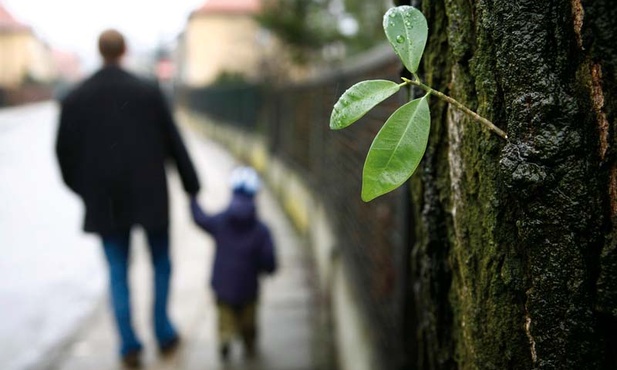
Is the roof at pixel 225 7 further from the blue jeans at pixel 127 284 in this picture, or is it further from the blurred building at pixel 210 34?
the blue jeans at pixel 127 284

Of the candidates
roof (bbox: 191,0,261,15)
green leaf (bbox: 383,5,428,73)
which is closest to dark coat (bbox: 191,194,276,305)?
green leaf (bbox: 383,5,428,73)

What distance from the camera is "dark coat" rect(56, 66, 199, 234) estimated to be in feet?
11.9

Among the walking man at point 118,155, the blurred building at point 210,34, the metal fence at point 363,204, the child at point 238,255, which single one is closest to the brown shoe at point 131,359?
the walking man at point 118,155

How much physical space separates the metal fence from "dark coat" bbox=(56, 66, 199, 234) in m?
1.21

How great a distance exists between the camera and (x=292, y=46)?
858 inches

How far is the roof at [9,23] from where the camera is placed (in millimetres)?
54809

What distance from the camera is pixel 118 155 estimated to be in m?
3.70

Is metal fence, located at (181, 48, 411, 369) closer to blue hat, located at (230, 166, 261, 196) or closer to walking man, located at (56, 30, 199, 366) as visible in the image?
blue hat, located at (230, 166, 261, 196)

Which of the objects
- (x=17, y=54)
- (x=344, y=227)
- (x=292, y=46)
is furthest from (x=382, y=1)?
(x=17, y=54)

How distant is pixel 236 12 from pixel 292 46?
3117 centimetres

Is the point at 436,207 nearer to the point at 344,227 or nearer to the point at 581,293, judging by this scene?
the point at 581,293

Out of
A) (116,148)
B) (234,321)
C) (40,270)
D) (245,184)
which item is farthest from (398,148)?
(40,270)

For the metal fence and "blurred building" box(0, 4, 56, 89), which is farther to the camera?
"blurred building" box(0, 4, 56, 89)

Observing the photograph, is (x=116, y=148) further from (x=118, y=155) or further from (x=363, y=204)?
(x=363, y=204)
